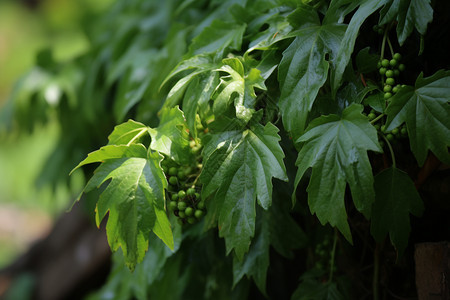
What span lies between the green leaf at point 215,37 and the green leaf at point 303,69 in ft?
0.58

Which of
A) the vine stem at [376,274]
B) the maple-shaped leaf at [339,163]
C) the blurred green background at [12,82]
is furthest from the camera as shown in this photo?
the blurred green background at [12,82]

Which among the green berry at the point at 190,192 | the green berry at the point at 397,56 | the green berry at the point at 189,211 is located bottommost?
the green berry at the point at 189,211

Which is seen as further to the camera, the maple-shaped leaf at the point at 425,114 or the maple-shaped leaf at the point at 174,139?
the maple-shaped leaf at the point at 174,139

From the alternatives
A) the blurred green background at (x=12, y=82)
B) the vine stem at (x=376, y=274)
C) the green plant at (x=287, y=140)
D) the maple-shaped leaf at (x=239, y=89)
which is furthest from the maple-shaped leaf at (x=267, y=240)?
the blurred green background at (x=12, y=82)

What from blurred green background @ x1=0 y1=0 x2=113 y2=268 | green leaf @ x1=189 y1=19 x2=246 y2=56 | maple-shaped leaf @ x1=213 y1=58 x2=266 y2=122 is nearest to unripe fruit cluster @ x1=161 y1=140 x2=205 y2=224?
maple-shaped leaf @ x1=213 y1=58 x2=266 y2=122

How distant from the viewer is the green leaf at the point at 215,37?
944mm

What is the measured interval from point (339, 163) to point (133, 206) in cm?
33

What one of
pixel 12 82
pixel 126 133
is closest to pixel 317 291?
pixel 126 133

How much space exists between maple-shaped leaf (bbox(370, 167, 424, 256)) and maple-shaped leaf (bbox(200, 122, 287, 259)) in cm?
18

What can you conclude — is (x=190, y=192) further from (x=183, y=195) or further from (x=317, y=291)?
(x=317, y=291)

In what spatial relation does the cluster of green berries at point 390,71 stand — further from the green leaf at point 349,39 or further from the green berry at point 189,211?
the green berry at point 189,211

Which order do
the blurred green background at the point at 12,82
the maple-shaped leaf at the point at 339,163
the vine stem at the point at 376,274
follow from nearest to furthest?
the maple-shaped leaf at the point at 339,163 → the vine stem at the point at 376,274 → the blurred green background at the point at 12,82

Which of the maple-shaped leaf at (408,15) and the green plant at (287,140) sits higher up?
the maple-shaped leaf at (408,15)

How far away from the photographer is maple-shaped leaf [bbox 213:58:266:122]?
0.74 m
